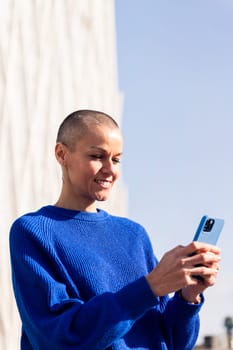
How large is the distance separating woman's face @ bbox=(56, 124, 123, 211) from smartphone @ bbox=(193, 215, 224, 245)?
41 centimetres

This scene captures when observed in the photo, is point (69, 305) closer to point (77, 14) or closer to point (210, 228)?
point (210, 228)

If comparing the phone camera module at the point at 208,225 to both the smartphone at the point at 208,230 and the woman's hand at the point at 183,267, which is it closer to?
the smartphone at the point at 208,230

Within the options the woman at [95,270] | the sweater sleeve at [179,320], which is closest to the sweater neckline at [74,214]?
the woman at [95,270]

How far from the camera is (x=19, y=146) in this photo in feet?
74.9

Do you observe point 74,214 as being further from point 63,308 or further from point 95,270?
point 63,308

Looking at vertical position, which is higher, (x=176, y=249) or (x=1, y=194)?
(x=176, y=249)

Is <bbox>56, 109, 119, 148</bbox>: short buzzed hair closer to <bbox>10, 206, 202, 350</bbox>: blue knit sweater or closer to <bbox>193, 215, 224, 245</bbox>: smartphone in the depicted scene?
<bbox>10, 206, 202, 350</bbox>: blue knit sweater

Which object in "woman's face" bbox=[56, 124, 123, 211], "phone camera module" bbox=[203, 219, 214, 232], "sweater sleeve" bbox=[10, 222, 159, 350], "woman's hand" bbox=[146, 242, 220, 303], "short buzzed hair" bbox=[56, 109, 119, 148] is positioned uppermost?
"short buzzed hair" bbox=[56, 109, 119, 148]

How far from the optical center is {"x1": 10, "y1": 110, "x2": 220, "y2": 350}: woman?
312 centimetres

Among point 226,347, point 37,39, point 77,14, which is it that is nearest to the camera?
point 37,39

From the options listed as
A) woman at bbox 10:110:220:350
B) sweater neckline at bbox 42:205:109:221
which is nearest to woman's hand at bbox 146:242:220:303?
woman at bbox 10:110:220:350

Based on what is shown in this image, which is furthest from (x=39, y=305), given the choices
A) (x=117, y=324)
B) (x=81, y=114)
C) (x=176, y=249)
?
(x=81, y=114)

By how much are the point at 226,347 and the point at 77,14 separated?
2183 centimetres

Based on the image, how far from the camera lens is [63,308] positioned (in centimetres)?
320
